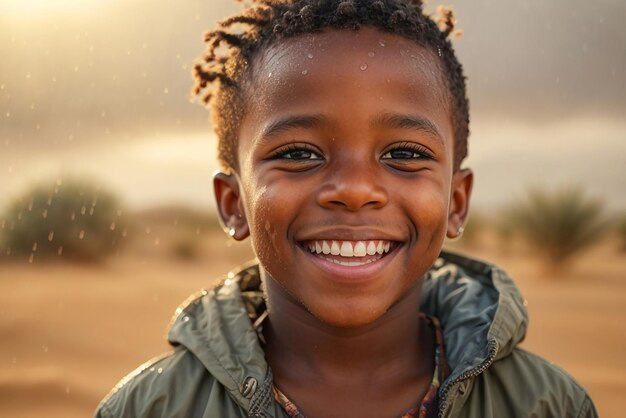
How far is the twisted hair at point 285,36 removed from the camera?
2545mm

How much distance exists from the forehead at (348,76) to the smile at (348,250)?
406mm

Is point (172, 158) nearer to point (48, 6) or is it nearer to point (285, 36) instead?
point (48, 6)

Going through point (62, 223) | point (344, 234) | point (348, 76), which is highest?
point (348, 76)

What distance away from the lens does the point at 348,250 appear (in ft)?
8.00

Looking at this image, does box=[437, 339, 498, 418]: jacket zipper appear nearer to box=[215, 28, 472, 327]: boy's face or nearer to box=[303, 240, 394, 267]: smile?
box=[215, 28, 472, 327]: boy's face

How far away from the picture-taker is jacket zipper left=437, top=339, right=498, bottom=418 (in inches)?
99.4

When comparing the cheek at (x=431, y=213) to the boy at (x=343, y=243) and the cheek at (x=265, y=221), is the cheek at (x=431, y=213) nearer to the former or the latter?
the boy at (x=343, y=243)

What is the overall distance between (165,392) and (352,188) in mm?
900

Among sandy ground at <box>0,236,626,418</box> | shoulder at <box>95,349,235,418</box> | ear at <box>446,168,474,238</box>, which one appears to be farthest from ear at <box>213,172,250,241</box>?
sandy ground at <box>0,236,626,418</box>

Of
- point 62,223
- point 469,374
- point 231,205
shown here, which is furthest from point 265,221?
point 62,223

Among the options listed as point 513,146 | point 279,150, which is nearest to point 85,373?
point 279,150

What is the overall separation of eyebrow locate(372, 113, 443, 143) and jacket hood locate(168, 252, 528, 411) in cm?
67

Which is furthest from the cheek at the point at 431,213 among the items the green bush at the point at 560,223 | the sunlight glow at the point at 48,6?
the green bush at the point at 560,223

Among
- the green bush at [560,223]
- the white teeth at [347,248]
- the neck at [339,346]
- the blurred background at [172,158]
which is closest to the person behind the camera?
the white teeth at [347,248]
